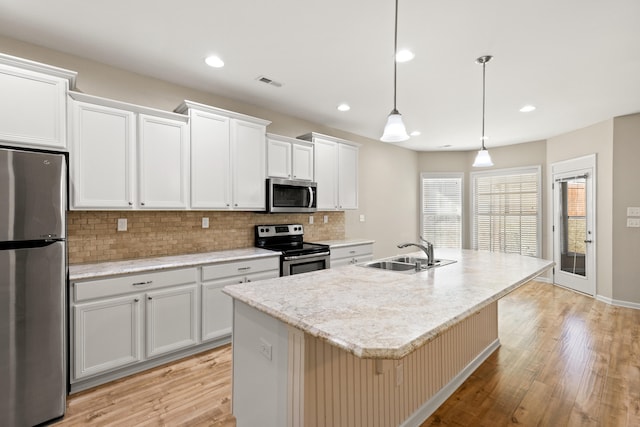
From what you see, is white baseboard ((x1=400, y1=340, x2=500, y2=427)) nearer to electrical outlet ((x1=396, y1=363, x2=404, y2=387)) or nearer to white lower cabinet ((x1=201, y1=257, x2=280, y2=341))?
electrical outlet ((x1=396, y1=363, x2=404, y2=387))

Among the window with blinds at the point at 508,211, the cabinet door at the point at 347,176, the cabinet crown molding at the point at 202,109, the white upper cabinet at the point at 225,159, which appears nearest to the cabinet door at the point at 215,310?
the white upper cabinet at the point at 225,159

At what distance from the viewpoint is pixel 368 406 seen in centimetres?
160

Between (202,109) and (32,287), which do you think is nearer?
(32,287)

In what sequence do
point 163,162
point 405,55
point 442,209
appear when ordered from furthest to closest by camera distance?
point 442,209, point 163,162, point 405,55

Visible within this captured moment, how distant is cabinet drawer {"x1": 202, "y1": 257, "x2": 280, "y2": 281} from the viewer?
2844 millimetres

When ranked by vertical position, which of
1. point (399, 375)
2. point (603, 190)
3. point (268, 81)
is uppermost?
point (268, 81)

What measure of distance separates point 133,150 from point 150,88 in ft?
2.53

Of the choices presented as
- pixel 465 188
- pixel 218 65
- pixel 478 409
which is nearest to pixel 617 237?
pixel 465 188

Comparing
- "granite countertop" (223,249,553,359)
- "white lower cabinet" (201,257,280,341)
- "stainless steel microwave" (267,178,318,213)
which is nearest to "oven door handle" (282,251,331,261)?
"white lower cabinet" (201,257,280,341)

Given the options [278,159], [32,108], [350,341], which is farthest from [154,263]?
[350,341]

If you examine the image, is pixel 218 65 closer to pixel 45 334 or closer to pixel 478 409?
pixel 45 334

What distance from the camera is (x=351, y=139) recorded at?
5.16m

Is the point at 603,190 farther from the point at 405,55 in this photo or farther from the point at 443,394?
the point at 443,394

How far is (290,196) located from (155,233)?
5.02ft
